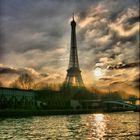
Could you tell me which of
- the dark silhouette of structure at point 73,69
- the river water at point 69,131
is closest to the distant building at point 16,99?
the dark silhouette of structure at point 73,69

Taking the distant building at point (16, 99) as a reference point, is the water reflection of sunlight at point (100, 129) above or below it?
below

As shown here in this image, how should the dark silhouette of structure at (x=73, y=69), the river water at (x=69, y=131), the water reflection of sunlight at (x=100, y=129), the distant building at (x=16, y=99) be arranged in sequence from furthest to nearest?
the dark silhouette of structure at (x=73, y=69) → the distant building at (x=16, y=99) → the water reflection of sunlight at (x=100, y=129) → the river water at (x=69, y=131)

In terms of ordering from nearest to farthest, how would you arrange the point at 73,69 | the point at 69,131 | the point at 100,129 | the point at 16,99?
the point at 69,131, the point at 100,129, the point at 16,99, the point at 73,69

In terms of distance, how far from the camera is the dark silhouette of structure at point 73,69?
102000mm

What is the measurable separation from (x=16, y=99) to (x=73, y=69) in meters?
24.3

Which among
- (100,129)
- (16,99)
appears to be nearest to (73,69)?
(16,99)

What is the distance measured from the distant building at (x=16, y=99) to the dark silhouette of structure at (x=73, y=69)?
56.4 feet

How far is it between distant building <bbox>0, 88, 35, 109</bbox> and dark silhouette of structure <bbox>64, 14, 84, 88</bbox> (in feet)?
56.4

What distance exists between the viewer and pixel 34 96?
92812 mm

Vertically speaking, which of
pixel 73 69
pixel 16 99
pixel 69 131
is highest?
pixel 73 69

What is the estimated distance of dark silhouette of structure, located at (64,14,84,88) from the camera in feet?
335

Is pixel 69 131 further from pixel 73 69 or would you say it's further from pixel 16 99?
pixel 73 69

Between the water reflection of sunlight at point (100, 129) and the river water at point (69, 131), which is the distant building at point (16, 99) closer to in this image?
the water reflection of sunlight at point (100, 129)

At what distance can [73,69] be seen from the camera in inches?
4114
